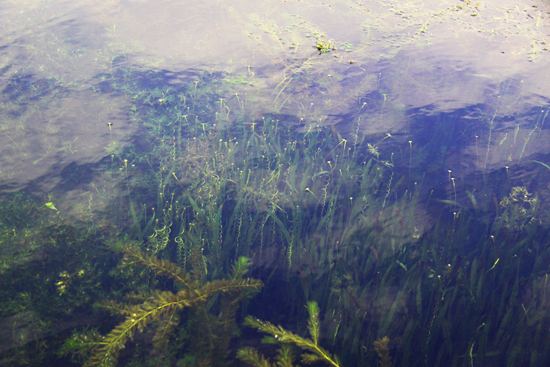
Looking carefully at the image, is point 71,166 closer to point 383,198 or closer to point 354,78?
point 383,198

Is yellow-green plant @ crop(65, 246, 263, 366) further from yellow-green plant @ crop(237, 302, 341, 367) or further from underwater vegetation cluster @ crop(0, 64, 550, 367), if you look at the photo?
yellow-green plant @ crop(237, 302, 341, 367)

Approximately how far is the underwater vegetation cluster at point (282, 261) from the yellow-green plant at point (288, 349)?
0.01 metres

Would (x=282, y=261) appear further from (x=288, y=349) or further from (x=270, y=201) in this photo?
(x=288, y=349)

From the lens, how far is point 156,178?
108 inches

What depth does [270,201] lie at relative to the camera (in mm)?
2676

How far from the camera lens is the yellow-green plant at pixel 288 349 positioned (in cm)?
189

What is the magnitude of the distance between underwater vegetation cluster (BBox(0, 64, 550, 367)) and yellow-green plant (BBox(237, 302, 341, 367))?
12 millimetres

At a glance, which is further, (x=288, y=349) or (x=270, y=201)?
(x=270, y=201)

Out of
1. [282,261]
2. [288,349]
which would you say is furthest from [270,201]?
[288,349]

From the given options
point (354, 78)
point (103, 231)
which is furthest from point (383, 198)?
point (103, 231)

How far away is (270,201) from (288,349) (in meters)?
→ 1.13

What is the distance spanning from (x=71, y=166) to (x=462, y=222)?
3.25m

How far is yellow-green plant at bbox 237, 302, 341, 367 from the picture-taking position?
1892 mm

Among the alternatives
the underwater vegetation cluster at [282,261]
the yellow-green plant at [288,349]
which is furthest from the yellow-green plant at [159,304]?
the yellow-green plant at [288,349]
